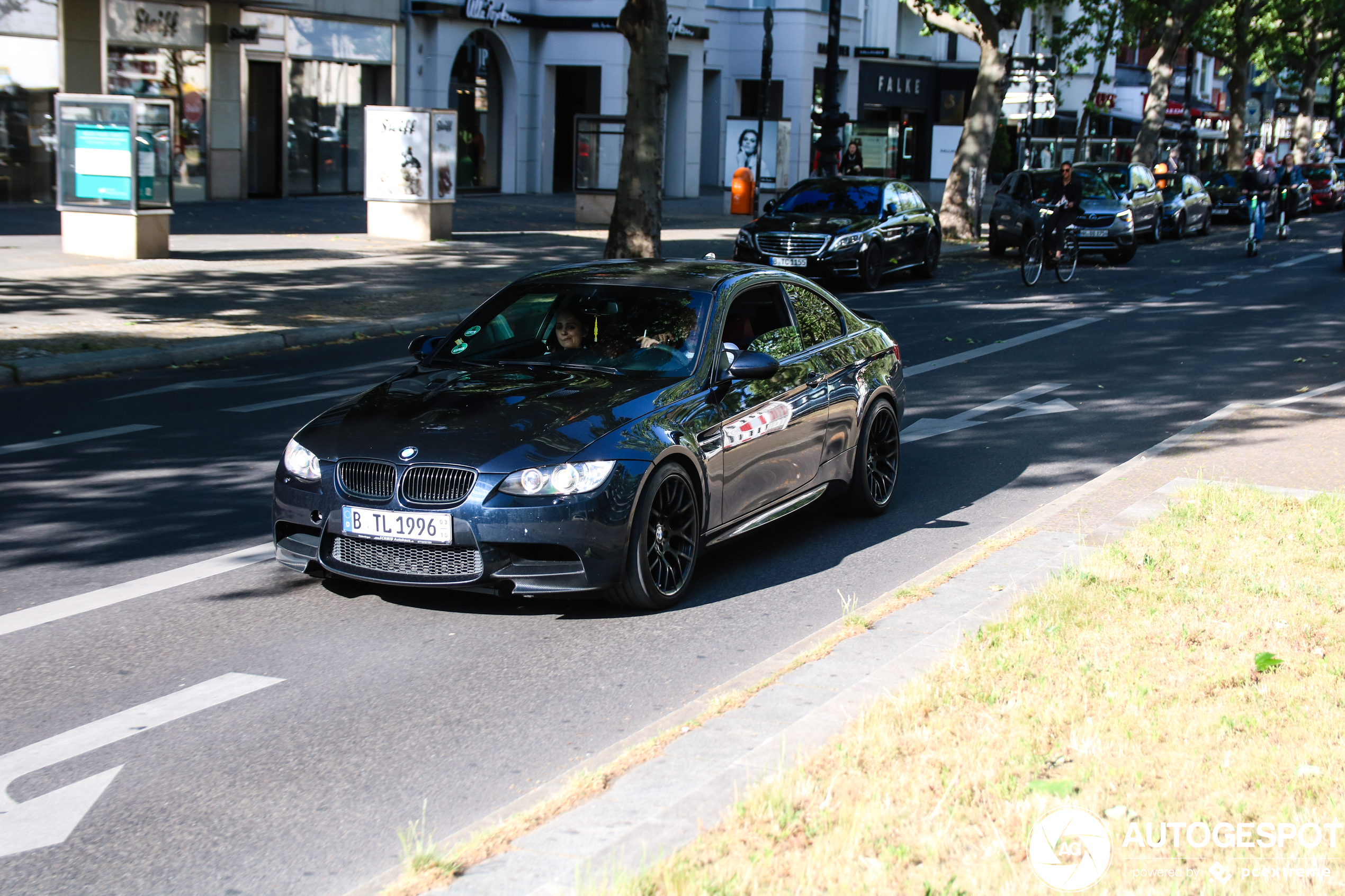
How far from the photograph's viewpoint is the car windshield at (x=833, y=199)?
74.1ft

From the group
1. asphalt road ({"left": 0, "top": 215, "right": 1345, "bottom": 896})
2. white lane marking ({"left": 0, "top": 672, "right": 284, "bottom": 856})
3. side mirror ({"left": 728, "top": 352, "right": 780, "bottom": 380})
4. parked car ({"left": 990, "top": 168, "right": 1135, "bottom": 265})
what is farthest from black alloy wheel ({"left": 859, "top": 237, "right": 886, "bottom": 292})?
white lane marking ({"left": 0, "top": 672, "right": 284, "bottom": 856})

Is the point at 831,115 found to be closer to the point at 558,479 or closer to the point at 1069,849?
the point at 558,479

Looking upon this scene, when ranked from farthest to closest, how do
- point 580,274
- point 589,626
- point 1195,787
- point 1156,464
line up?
point 1156,464 → point 580,274 → point 589,626 → point 1195,787

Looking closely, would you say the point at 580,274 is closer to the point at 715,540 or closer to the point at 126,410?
the point at 715,540

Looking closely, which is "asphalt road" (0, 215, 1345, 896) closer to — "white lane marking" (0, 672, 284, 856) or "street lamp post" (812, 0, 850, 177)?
"white lane marking" (0, 672, 284, 856)

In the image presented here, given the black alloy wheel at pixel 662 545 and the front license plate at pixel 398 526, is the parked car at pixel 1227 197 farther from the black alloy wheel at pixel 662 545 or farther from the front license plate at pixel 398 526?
the front license plate at pixel 398 526

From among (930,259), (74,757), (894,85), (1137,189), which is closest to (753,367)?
(74,757)

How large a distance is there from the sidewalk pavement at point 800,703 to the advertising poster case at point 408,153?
16.4m

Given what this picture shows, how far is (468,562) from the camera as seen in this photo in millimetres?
5938

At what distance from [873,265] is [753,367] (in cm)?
1542

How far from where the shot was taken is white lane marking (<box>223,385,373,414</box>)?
10.9 metres

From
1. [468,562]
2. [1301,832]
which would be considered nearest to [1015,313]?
[468,562]

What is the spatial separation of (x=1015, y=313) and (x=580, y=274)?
12.5 m

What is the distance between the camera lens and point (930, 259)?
23812mm
